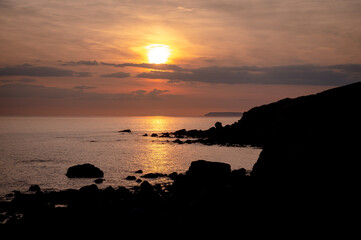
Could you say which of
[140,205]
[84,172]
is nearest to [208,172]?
[140,205]

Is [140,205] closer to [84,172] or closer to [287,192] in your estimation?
[287,192]

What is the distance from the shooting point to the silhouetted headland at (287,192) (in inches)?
489

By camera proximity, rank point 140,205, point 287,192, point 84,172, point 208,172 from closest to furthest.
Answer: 1. point 287,192
2. point 140,205
3. point 208,172
4. point 84,172

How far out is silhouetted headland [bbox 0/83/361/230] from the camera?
1243 cm

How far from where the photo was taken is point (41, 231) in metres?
17.4

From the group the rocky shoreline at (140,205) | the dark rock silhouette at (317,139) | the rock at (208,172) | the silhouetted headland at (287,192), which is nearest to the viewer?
the silhouetted headland at (287,192)

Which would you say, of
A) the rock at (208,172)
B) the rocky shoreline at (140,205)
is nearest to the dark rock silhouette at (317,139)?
the rocky shoreline at (140,205)

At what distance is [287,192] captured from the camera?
46.3ft

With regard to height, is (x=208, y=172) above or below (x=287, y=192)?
below

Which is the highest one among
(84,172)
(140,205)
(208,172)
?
(208,172)

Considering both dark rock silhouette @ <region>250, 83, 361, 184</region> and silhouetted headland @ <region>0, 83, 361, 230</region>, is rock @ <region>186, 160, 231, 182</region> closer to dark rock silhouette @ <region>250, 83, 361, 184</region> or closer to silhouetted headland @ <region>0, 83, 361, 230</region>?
silhouetted headland @ <region>0, 83, 361, 230</region>

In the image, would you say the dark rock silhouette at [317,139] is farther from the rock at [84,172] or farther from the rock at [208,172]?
the rock at [84,172]

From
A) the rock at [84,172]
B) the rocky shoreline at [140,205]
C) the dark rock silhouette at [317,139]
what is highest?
the dark rock silhouette at [317,139]

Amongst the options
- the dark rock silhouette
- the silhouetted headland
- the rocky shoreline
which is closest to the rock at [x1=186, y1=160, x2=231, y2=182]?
the rocky shoreline
